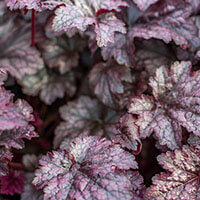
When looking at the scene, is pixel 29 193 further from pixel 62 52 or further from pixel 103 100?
pixel 62 52

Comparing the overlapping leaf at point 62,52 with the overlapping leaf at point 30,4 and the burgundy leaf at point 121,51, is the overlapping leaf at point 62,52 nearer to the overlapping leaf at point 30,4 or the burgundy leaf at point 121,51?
the burgundy leaf at point 121,51

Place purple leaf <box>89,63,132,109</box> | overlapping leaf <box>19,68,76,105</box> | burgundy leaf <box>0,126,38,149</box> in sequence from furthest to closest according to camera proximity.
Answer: overlapping leaf <box>19,68,76,105</box> → purple leaf <box>89,63,132,109</box> → burgundy leaf <box>0,126,38,149</box>

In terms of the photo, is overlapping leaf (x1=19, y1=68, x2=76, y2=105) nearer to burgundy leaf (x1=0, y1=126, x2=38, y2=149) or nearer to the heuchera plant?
the heuchera plant

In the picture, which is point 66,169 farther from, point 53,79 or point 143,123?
point 53,79

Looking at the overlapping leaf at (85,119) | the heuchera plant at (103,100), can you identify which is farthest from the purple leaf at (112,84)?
the overlapping leaf at (85,119)

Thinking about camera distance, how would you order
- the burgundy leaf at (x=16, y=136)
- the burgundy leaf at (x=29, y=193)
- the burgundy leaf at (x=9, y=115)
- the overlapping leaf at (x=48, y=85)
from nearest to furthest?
the burgundy leaf at (x=9, y=115) < the burgundy leaf at (x=16, y=136) < the burgundy leaf at (x=29, y=193) < the overlapping leaf at (x=48, y=85)

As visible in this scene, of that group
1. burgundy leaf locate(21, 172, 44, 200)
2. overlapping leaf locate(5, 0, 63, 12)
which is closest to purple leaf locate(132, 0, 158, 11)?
overlapping leaf locate(5, 0, 63, 12)

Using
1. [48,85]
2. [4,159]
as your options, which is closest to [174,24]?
[48,85]
